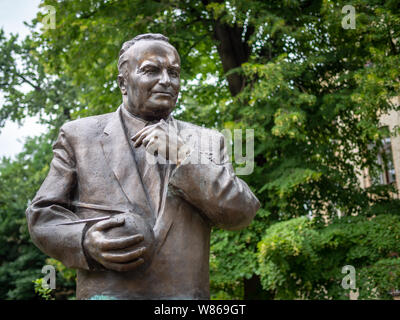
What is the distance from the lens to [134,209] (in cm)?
290

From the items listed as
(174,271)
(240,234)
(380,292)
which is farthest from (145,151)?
(240,234)

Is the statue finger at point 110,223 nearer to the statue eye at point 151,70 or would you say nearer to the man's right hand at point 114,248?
the man's right hand at point 114,248

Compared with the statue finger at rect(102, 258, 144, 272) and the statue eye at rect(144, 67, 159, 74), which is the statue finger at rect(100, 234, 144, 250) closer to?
the statue finger at rect(102, 258, 144, 272)

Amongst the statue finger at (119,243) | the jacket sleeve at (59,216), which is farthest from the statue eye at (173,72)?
the statue finger at (119,243)

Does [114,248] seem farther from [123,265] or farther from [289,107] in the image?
[289,107]

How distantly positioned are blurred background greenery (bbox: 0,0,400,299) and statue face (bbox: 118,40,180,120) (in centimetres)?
587

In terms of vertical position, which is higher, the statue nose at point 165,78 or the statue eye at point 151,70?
the statue eye at point 151,70

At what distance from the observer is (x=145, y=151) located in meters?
3.10

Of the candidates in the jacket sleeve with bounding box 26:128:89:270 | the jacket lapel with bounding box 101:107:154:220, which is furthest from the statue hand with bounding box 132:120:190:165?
the jacket sleeve with bounding box 26:128:89:270

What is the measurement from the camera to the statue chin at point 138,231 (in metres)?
2.69

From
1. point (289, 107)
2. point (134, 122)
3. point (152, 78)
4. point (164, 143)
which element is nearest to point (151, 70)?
point (152, 78)

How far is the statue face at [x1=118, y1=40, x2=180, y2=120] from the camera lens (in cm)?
310

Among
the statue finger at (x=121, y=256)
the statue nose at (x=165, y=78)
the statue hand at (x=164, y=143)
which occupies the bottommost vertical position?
the statue finger at (x=121, y=256)

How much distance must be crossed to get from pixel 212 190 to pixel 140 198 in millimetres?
405
